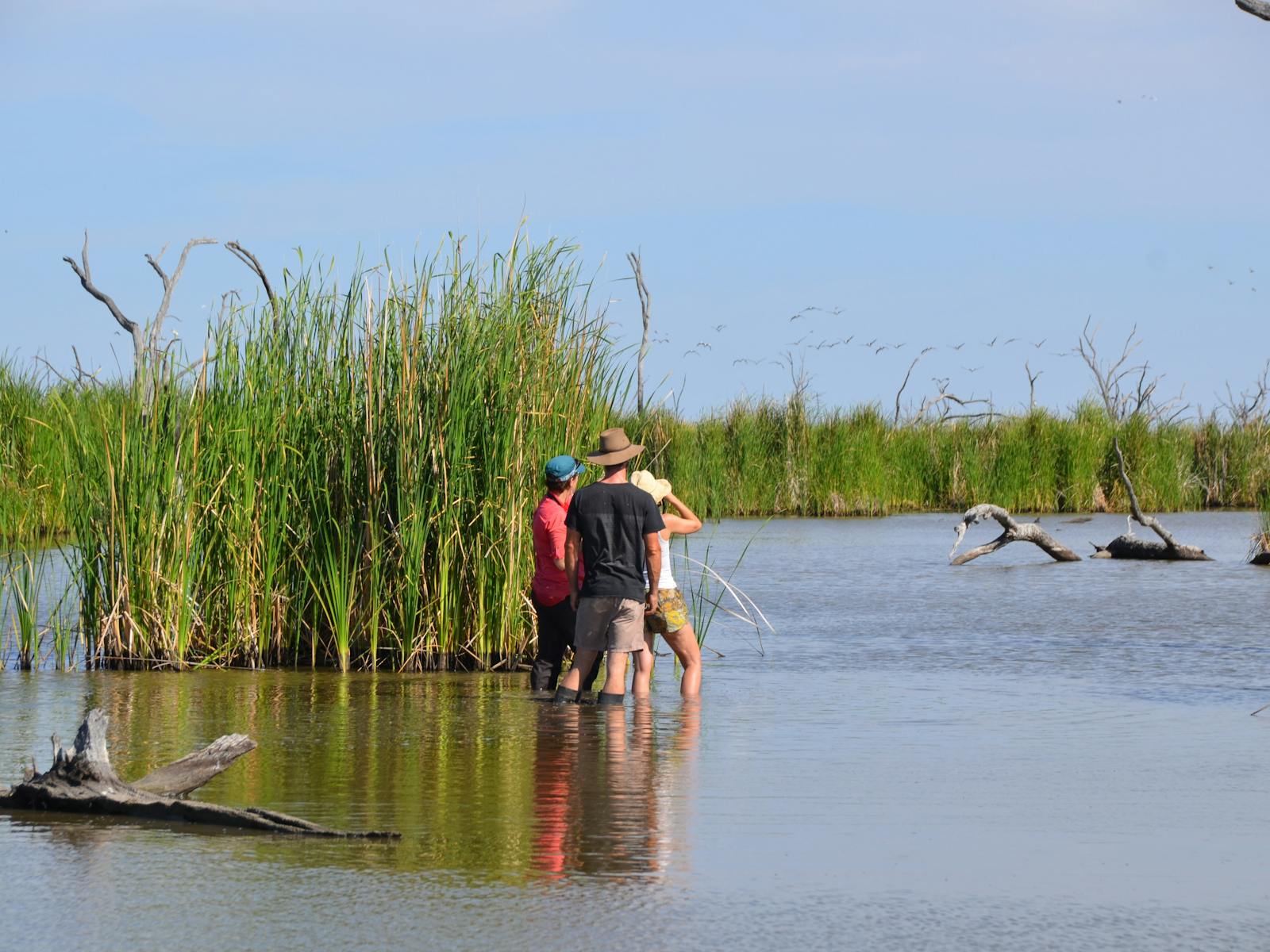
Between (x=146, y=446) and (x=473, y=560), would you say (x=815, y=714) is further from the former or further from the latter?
(x=146, y=446)

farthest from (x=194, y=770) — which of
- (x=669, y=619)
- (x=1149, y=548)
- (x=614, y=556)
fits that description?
(x=1149, y=548)

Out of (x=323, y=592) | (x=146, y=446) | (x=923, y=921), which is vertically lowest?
(x=923, y=921)

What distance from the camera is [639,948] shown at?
14.9ft

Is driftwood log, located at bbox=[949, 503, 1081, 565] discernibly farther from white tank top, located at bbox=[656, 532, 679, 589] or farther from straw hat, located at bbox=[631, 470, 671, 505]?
white tank top, located at bbox=[656, 532, 679, 589]

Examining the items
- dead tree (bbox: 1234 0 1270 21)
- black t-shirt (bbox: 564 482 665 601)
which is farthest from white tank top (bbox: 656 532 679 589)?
dead tree (bbox: 1234 0 1270 21)

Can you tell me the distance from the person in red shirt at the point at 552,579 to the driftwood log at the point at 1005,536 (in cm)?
1163

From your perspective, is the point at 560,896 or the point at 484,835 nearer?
the point at 560,896

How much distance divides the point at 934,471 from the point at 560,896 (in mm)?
31344

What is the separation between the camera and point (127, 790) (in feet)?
20.8

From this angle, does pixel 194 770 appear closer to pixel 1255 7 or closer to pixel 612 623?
pixel 612 623

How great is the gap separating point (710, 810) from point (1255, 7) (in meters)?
7.06

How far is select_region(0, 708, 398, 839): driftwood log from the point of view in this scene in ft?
19.8

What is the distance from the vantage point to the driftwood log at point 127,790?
6.02 m

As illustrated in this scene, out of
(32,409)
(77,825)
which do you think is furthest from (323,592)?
(32,409)
